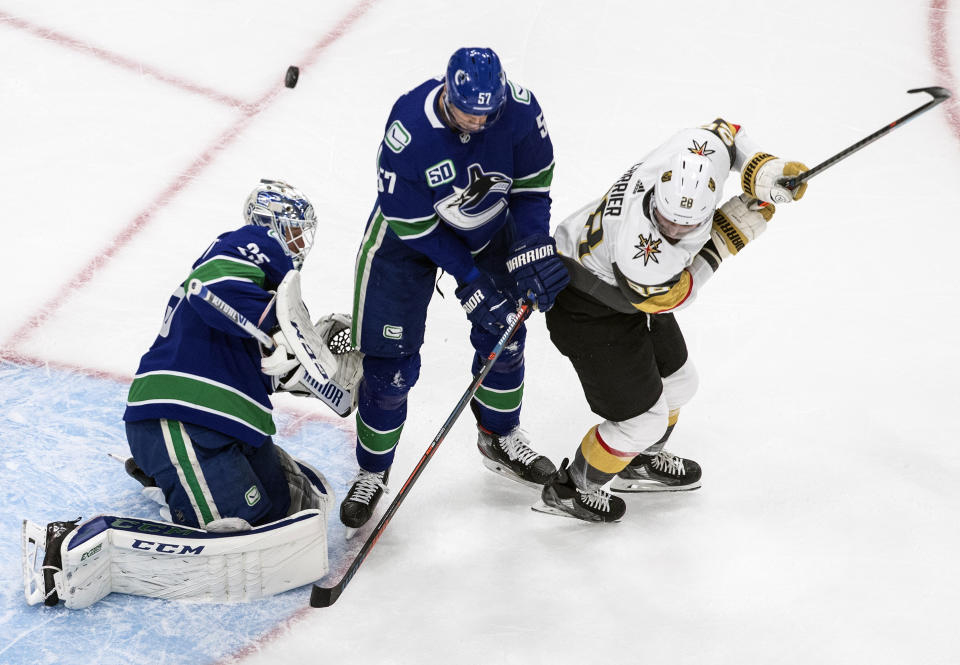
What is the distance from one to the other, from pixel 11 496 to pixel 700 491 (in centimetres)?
209

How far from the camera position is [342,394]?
3.12 m

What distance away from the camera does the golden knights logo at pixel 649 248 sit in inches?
108

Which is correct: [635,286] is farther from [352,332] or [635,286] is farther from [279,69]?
[279,69]

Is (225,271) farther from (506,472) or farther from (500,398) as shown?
(506,472)

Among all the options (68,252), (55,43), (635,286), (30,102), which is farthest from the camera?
(55,43)

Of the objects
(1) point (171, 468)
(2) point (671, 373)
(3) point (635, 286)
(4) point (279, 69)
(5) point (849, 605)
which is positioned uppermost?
(4) point (279, 69)

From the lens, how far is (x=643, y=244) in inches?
108

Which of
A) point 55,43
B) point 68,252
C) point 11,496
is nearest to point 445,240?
point 11,496

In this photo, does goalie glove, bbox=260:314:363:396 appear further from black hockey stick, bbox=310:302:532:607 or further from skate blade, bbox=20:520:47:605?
skate blade, bbox=20:520:47:605

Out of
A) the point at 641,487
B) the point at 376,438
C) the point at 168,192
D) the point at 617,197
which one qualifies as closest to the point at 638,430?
the point at 641,487

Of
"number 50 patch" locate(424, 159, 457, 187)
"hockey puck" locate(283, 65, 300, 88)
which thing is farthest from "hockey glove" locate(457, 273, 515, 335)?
"hockey puck" locate(283, 65, 300, 88)

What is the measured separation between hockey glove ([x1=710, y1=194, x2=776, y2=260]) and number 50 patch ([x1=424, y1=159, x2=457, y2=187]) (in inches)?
29.0

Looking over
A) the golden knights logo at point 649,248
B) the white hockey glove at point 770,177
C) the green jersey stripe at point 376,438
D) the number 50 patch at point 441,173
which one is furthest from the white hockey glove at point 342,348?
the white hockey glove at point 770,177

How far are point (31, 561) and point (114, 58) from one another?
3083mm
